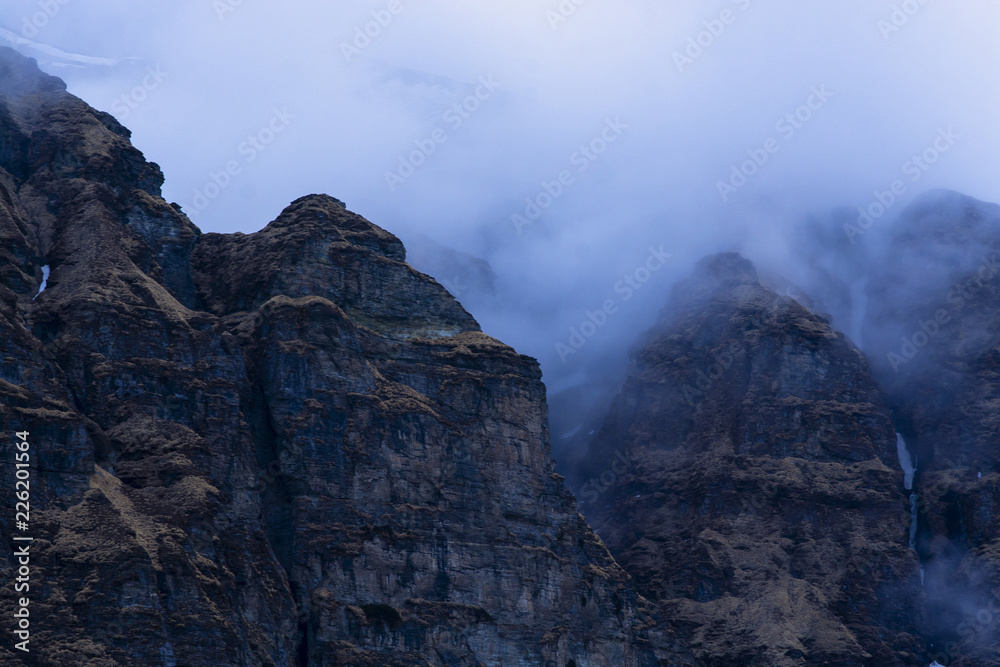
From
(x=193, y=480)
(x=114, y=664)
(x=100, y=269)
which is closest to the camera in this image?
(x=114, y=664)

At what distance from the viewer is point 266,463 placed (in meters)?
182

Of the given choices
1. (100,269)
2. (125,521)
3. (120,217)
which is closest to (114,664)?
(125,521)

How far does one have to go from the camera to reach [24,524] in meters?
154

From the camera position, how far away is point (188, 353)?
17875cm

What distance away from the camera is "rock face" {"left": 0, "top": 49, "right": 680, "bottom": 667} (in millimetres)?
157875

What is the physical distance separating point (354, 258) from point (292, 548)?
34.8 meters

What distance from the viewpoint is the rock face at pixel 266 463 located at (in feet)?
518

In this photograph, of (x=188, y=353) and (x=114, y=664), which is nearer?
(x=114, y=664)

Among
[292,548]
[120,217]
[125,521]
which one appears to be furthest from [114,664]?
[120,217]

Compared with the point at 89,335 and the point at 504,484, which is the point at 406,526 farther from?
the point at 89,335

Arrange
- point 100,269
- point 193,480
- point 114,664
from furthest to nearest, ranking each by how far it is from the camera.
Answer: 1. point 100,269
2. point 193,480
3. point 114,664

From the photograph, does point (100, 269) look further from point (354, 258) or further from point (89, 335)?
point (354, 258)

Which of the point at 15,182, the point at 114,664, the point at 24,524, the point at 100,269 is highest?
the point at 15,182

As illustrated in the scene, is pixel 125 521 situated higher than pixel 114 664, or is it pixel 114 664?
pixel 125 521
